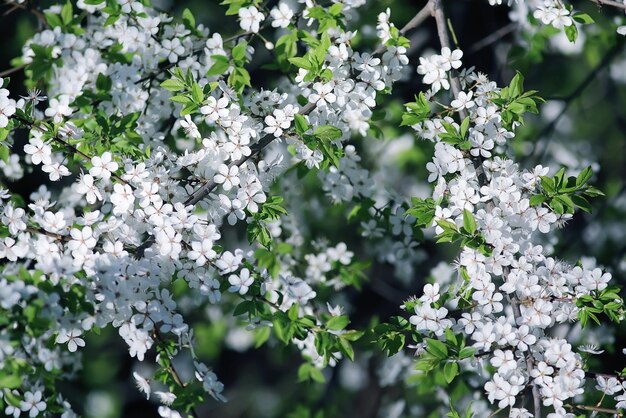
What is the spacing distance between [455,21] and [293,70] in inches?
103

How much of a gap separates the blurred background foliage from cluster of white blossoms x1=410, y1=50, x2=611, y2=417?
2.64ft

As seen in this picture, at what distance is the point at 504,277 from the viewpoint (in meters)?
2.64

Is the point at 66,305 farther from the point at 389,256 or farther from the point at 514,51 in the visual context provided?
the point at 514,51

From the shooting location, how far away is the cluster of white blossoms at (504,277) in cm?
258

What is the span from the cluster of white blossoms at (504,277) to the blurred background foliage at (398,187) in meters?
0.81

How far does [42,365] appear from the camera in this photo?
269 cm

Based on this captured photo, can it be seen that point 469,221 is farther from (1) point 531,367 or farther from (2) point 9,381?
(2) point 9,381

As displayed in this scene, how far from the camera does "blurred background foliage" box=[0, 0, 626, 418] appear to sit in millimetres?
4445

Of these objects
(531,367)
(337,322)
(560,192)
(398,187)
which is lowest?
(398,187)

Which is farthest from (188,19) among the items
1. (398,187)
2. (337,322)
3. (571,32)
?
(398,187)

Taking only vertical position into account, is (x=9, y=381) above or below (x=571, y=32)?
below

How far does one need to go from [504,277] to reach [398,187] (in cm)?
318

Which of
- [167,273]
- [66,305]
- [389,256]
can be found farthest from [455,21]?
[66,305]

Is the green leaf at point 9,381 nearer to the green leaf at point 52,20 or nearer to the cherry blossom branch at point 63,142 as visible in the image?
the cherry blossom branch at point 63,142
